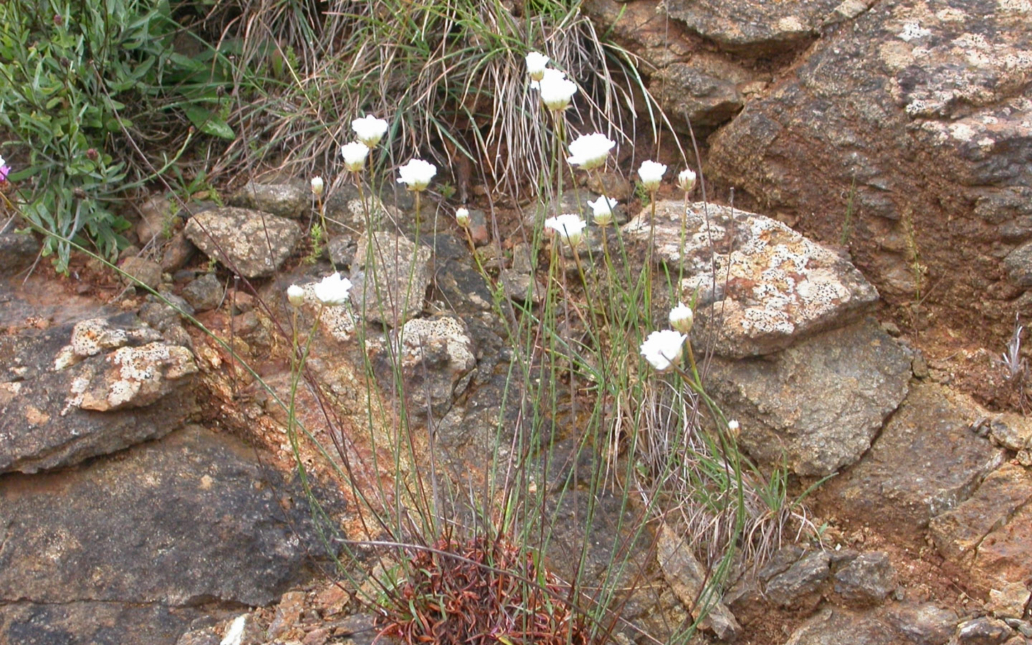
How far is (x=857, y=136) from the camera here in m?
2.48

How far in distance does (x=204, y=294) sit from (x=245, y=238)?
181 mm

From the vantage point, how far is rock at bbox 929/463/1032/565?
6.66 ft

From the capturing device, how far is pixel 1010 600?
193 cm

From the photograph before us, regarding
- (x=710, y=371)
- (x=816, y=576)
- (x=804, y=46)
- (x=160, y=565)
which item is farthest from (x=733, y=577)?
(x=804, y=46)

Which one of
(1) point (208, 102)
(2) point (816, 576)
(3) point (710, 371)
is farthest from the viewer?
(1) point (208, 102)

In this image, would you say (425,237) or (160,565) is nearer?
(160,565)

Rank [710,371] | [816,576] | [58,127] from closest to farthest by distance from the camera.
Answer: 1. [816,576]
2. [710,371]
3. [58,127]

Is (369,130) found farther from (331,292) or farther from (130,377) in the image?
(130,377)

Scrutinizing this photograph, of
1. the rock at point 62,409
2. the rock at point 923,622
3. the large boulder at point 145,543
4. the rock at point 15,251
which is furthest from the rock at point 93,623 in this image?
the rock at point 923,622

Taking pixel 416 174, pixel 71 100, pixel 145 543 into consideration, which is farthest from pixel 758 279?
pixel 71 100

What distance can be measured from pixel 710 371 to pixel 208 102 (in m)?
1.71

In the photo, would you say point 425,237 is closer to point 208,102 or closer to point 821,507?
point 208,102

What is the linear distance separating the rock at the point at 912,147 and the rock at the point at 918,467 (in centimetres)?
26

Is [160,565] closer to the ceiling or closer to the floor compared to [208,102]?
closer to the floor
